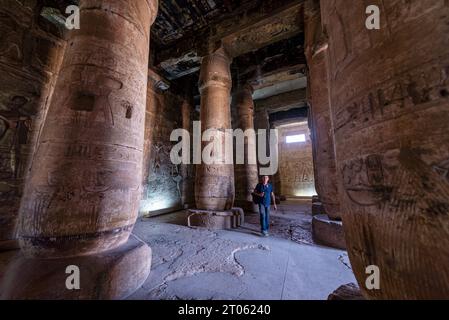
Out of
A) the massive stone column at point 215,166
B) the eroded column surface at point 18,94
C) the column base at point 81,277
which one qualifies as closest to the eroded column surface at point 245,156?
the massive stone column at point 215,166

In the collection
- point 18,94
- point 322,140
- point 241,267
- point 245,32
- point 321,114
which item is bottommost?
point 241,267

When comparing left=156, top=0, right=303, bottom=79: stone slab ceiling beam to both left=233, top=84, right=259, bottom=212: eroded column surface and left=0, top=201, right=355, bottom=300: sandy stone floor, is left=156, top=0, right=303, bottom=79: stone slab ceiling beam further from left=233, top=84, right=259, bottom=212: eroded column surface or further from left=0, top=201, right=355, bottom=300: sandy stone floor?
left=0, top=201, right=355, bottom=300: sandy stone floor

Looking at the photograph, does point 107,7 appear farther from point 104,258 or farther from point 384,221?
point 384,221

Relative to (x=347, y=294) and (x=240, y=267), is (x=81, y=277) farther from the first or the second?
(x=347, y=294)

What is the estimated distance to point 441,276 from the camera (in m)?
0.62

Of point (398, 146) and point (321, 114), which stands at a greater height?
point (321, 114)

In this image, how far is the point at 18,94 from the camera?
230 centimetres

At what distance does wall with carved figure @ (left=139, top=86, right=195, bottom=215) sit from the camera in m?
6.25

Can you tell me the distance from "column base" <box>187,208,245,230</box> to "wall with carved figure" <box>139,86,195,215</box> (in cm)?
240

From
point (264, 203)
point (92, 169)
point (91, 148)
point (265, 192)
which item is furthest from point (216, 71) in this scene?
point (92, 169)

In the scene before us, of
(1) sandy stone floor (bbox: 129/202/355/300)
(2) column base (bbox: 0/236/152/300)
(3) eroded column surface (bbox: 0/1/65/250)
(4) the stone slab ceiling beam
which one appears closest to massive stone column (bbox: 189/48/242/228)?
(1) sandy stone floor (bbox: 129/202/355/300)

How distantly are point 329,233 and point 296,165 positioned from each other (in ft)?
38.8

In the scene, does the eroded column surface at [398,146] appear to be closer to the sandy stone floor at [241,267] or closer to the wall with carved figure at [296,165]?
the sandy stone floor at [241,267]

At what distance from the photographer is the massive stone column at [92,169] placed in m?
1.53
